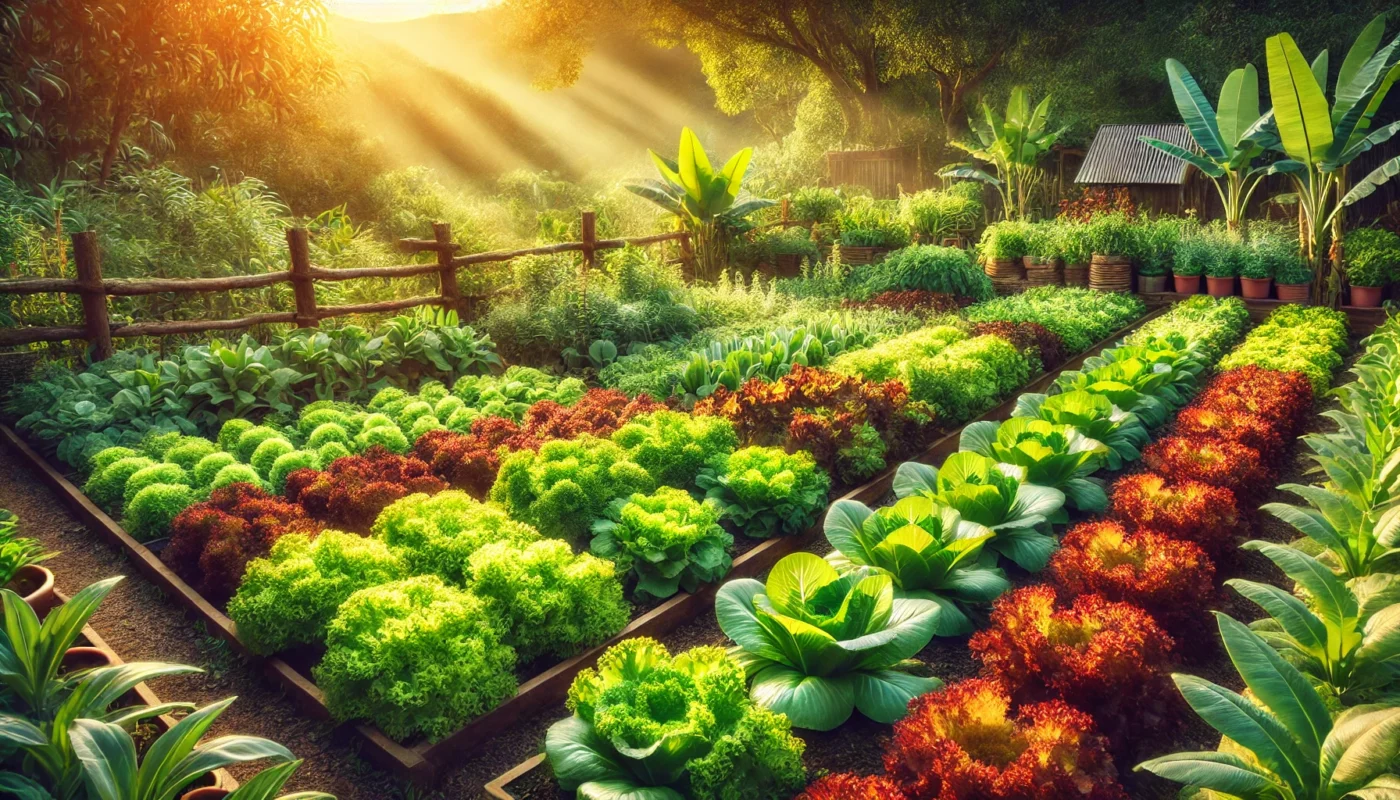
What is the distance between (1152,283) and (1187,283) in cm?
44

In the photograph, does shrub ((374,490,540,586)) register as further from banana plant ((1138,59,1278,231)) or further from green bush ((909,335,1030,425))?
banana plant ((1138,59,1278,231))

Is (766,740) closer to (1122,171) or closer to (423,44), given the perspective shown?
(1122,171)

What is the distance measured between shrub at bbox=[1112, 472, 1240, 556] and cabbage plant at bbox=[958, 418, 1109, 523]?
50 centimetres

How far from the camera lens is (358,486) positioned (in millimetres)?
5074

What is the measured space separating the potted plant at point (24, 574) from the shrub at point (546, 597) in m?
1.77

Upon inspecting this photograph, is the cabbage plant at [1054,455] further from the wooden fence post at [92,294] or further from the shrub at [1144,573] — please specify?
the wooden fence post at [92,294]

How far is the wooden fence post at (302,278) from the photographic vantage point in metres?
8.51

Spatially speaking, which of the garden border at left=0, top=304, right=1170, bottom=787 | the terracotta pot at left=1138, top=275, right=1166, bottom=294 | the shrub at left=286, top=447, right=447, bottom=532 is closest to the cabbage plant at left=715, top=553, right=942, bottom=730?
the garden border at left=0, top=304, right=1170, bottom=787

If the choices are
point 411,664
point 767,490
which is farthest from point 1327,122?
point 411,664

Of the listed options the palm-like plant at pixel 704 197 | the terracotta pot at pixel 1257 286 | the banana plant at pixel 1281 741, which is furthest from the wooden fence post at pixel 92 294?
A: the terracotta pot at pixel 1257 286

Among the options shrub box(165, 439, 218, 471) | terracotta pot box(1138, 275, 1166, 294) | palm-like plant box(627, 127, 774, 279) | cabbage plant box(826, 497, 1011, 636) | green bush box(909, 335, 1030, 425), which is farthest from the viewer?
palm-like plant box(627, 127, 774, 279)

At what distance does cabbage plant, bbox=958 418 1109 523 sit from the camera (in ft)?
16.5

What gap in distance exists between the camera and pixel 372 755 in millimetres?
3477

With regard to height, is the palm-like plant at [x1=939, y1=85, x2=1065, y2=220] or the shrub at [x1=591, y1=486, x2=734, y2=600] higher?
the palm-like plant at [x1=939, y1=85, x2=1065, y2=220]
